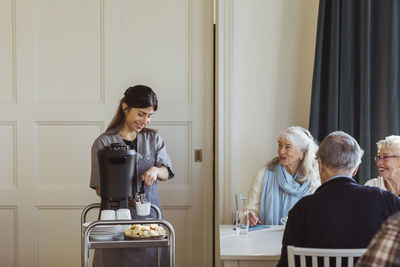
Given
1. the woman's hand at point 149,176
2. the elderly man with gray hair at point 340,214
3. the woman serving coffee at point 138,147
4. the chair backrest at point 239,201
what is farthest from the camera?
the chair backrest at point 239,201

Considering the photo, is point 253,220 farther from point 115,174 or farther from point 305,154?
point 115,174

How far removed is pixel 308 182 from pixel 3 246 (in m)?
2.10

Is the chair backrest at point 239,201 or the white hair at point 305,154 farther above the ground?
the white hair at point 305,154

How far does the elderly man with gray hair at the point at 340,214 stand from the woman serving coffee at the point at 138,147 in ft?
3.01

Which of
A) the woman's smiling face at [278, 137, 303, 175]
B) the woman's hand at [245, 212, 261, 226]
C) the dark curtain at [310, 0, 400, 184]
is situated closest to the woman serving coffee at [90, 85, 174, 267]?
the woman's hand at [245, 212, 261, 226]

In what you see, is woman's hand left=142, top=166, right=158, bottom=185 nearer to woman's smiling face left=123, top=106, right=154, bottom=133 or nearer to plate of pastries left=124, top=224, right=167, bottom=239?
woman's smiling face left=123, top=106, right=154, bottom=133

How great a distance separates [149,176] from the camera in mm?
2879

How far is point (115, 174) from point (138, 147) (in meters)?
0.66

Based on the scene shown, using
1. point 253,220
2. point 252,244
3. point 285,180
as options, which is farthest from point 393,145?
point 252,244

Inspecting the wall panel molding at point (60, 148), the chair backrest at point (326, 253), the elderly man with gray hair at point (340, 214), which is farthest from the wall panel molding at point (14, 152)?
the chair backrest at point (326, 253)

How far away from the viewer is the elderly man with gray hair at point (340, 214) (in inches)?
79.0

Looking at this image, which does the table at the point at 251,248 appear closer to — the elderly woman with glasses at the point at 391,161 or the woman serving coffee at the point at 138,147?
the woman serving coffee at the point at 138,147

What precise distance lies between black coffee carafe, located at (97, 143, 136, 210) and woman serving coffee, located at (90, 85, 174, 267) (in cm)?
47

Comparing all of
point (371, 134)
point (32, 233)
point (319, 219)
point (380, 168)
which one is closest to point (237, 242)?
point (319, 219)
